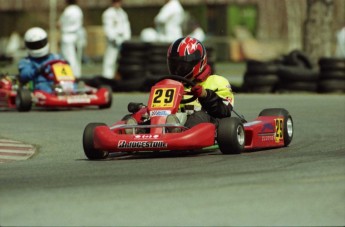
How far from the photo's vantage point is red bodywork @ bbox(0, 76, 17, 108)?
55.3ft

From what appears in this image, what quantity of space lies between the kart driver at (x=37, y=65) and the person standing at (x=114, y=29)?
5.03 m

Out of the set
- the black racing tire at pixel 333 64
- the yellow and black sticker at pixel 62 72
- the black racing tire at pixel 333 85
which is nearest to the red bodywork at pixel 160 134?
the yellow and black sticker at pixel 62 72

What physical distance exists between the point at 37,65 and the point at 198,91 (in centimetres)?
756

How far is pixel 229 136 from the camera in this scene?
9.18 meters

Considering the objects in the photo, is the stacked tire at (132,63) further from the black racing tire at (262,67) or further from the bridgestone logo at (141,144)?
the bridgestone logo at (141,144)

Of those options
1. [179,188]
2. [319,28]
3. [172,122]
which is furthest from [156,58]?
[179,188]

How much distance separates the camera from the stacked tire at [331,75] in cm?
1927

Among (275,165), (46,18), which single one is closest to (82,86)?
(275,165)

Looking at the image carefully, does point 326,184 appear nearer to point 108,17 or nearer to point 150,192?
point 150,192

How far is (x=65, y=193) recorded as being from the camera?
280 inches

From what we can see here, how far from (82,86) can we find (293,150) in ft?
24.1

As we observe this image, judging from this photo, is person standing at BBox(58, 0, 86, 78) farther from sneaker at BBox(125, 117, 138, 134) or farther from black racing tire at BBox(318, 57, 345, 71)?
sneaker at BBox(125, 117, 138, 134)

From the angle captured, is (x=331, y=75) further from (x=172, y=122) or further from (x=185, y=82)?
(x=172, y=122)

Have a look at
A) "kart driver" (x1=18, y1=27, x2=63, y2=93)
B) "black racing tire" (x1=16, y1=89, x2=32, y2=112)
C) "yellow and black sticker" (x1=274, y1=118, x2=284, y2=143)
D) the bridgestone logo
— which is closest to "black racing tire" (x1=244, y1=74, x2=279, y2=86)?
"kart driver" (x1=18, y1=27, x2=63, y2=93)
